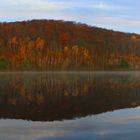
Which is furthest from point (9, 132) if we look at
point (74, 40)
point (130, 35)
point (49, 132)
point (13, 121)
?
point (130, 35)

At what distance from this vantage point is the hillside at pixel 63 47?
118 meters

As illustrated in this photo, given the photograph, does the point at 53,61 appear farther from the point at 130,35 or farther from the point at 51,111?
the point at 51,111

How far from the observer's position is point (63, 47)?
127 metres

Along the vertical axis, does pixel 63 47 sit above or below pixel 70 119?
below

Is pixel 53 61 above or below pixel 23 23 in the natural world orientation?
below

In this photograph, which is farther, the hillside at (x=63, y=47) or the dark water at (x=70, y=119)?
the hillside at (x=63, y=47)

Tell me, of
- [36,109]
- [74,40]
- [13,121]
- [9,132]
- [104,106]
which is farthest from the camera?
[74,40]

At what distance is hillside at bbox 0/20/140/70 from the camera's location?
117812mm

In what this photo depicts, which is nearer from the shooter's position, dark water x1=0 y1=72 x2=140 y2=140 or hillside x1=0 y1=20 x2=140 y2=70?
dark water x1=0 y1=72 x2=140 y2=140

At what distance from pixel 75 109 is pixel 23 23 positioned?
12202 cm

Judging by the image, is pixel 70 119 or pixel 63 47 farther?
pixel 63 47

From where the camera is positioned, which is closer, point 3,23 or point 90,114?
point 90,114

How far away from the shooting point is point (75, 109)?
1822 cm

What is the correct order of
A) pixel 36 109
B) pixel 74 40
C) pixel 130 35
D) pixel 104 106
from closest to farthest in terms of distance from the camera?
1. pixel 36 109
2. pixel 104 106
3. pixel 74 40
4. pixel 130 35
